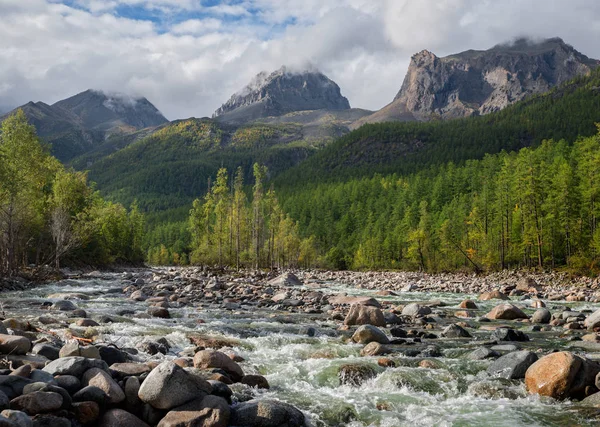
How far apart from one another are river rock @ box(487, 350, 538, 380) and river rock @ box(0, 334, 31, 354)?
11811 millimetres

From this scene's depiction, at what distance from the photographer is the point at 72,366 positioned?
30.7 ft

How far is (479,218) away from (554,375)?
73.9 metres

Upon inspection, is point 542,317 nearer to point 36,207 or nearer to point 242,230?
point 36,207

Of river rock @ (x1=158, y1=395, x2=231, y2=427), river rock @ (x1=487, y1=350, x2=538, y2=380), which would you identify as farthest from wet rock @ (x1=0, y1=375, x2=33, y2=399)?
river rock @ (x1=487, y1=350, x2=538, y2=380)

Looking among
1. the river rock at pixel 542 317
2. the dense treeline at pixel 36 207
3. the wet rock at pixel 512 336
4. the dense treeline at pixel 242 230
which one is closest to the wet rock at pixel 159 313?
the wet rock at pixel 512 336

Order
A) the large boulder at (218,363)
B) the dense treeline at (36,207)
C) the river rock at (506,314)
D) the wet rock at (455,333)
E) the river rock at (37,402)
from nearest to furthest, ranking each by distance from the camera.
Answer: the river rock at (37,402), the large boulder at (218,363), the wet rock at (455,333), the river rock at (506,314), the dense treeline at (36,207)

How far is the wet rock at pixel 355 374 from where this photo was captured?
11945 mm

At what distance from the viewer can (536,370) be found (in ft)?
37.8

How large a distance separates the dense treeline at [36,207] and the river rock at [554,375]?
35.2 metres

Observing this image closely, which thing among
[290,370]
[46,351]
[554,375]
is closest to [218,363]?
[290,370]

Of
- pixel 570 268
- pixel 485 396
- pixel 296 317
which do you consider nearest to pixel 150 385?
pixel 485 396

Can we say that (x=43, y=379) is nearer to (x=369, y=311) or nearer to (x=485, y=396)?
(x=485, y=396)

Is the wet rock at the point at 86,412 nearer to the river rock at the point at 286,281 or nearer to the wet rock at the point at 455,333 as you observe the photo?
the wet rock at the point at 455,333

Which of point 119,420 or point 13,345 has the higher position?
point 13,345
